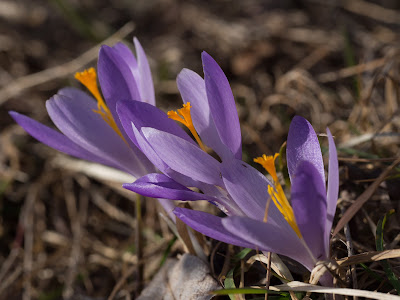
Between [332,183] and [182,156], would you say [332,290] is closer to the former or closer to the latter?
[332,183]

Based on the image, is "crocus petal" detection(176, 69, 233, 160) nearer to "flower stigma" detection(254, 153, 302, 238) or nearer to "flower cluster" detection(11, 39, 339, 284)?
"flower cluster" detection(11, 39, 339, 284)

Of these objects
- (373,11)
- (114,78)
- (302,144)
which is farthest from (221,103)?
(373,11)

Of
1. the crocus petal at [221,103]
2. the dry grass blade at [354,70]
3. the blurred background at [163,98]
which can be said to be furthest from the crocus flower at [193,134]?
the dry grass blade at [354,70]

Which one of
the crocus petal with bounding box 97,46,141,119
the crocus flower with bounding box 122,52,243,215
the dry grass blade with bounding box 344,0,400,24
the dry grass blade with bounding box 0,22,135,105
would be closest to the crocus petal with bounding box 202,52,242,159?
the crocus flower with bounding box 122,52,243,215

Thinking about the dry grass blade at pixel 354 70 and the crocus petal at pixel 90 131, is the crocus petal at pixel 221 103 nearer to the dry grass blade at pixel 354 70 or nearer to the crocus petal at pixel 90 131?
the crocus petal at pixel 90 131

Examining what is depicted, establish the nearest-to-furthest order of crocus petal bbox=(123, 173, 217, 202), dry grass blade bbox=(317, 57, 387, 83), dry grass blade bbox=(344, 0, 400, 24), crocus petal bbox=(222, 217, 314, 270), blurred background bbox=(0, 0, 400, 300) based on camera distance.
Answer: crocus petal bbox=(222, 217, 314, 270)
crocus petal bbox=(123, 173, 217, 202)
blurred background bbox=(0, 0, 400, 300)
dry grass blade bbox=(317, 57, 387, 83)
dry grass blade bbox=(344, 0, 400, 24)

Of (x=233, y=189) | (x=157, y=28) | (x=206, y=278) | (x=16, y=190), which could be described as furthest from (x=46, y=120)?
(x=233, y=189)

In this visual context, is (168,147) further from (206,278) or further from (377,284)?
(377,284)
